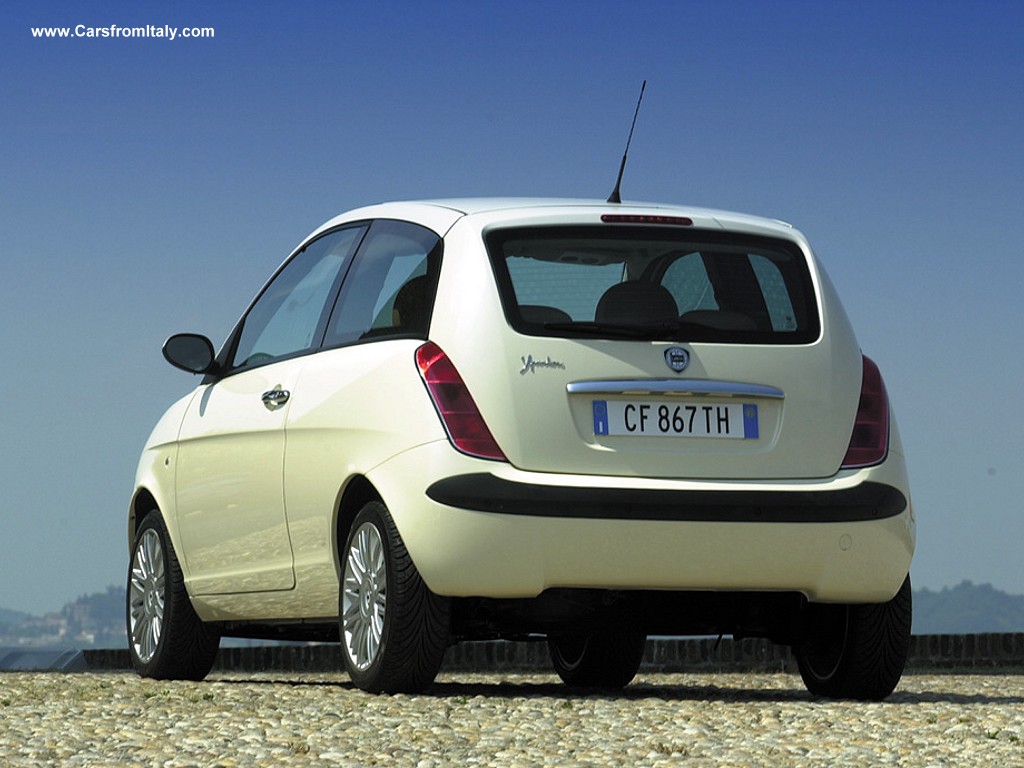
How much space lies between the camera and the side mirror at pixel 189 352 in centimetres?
903

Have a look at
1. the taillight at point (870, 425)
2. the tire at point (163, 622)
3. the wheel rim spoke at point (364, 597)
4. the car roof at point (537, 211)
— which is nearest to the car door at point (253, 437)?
the tire at point (163, 622)

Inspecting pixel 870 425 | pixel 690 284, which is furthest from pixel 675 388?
pixel 870 425

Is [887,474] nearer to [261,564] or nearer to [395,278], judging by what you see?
[395,278]

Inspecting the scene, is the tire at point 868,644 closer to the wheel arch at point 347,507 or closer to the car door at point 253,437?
the wheel arch at point 347,507

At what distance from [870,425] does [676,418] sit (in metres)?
0.86

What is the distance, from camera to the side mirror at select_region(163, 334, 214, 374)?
29.6 ft

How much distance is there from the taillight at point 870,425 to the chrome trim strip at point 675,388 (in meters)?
0.39

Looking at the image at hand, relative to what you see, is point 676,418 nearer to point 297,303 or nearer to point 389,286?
point 389,286

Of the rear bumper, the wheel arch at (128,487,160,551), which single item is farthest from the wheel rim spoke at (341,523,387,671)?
the wheel arch at (128,487,160,551)

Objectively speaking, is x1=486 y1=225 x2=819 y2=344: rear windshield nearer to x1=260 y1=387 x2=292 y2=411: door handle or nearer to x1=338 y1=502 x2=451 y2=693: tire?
x1=338 y1=502 x2=451 y2=693: tire

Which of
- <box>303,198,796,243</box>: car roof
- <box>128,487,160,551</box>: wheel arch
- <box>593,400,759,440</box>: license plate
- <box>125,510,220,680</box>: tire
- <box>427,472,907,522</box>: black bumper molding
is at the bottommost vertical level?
<box>125,510,220,680</box>: tire

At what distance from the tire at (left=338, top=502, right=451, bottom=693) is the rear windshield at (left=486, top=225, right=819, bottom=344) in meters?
0.98

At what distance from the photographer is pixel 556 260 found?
762cm

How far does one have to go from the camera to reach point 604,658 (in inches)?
385
